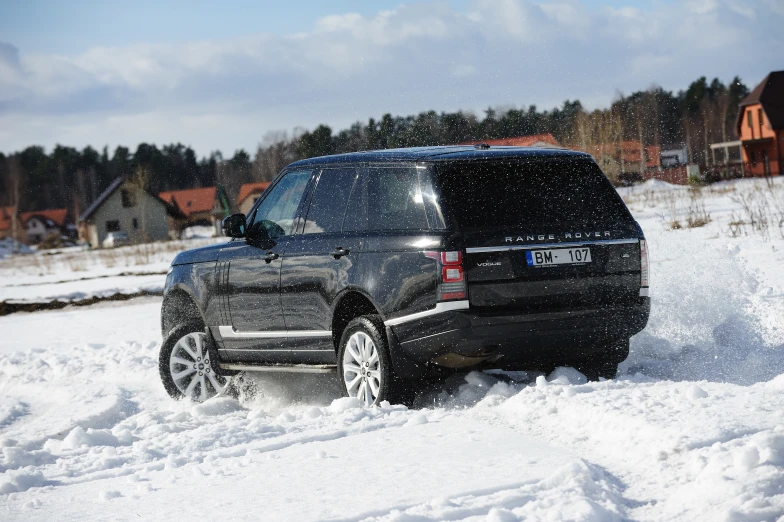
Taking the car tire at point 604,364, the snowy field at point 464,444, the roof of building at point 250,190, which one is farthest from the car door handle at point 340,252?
the roof of building at point 250,190

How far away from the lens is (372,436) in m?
6.32

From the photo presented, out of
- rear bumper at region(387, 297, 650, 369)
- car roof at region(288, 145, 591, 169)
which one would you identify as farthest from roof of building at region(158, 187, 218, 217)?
rear bumper at region(387, 297, 650, 369)

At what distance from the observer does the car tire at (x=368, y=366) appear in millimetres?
7125

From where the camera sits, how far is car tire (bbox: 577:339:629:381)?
766cm

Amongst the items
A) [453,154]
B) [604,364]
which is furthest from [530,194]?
[604,364]

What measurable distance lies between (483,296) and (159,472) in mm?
2271

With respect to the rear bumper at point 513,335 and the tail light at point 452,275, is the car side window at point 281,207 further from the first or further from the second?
the tail light at point 452,275

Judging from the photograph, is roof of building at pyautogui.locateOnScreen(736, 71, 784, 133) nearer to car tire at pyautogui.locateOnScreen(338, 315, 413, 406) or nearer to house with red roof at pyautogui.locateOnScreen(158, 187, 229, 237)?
house with red roof at pyautogui.locateOnScreen(158, 187, 229, 237)

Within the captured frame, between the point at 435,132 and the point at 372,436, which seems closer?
the point at 372,436

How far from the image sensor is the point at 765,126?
6850cm

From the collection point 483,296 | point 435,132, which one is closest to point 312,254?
point 483,296

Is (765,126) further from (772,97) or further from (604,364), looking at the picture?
(604,364)

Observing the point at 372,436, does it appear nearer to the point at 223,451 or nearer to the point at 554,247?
the point at 223,451

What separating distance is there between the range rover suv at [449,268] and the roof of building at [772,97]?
6421cm
